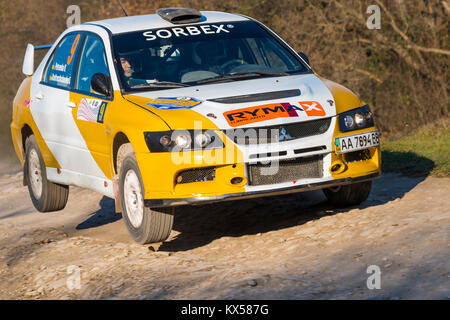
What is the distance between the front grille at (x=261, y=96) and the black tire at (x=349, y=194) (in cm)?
134

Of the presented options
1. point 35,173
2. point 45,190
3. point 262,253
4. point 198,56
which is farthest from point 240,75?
point 35,173

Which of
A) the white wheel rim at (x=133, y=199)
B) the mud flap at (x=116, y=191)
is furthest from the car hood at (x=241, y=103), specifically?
the mud flap at (x=116, y=191)

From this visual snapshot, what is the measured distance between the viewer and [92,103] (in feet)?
24.8

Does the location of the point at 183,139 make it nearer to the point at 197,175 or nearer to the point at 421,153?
the point at 197,175

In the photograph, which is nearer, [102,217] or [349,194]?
[349,194]

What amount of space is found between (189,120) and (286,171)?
0.86 meters

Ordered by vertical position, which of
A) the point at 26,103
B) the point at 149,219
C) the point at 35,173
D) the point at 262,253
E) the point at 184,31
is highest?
the point at 184,31

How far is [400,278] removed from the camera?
5324 millimetres

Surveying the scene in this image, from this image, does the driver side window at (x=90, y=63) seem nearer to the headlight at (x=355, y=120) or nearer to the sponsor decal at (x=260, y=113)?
the sponsor decal at (x=260, y=113)

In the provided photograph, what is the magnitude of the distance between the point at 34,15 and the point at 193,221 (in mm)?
16042

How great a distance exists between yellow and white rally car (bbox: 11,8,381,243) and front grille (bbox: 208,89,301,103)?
0.02m

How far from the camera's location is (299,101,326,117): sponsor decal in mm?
6602
